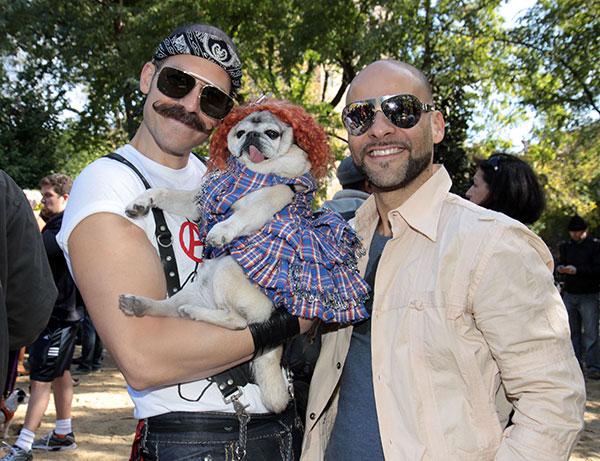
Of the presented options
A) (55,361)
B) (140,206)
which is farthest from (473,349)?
(55,361)

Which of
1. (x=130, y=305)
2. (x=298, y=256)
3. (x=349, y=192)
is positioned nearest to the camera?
(x=130, y=305)

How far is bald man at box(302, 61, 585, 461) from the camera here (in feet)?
6.19

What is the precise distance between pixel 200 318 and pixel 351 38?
13419mm

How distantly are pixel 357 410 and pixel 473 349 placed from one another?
0.49 meters

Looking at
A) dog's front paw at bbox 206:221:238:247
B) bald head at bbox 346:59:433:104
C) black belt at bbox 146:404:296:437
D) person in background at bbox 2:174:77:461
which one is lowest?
person in background at bbox 2:174:77:461

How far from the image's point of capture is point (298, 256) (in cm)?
237

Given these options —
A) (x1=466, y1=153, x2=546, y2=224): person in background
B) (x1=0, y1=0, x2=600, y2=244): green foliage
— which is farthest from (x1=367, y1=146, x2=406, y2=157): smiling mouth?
(x1=0, y1=0, x2=600, y2=244): green foliage

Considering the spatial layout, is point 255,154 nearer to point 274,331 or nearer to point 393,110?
point 393,110

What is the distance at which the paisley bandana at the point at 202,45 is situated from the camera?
2461mm

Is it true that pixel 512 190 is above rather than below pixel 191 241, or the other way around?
above

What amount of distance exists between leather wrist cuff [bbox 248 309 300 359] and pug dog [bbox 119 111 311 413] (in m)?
0.06

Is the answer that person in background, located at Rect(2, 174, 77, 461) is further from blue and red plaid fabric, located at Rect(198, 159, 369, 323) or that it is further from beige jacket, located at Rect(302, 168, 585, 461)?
beige jacket, located at Rect(302, 168, 585, 461)

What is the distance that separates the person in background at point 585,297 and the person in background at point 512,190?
18.5 feet

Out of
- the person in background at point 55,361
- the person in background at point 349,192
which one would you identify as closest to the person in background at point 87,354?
the person in background at point 55,361
